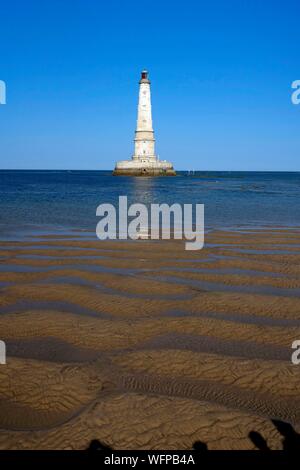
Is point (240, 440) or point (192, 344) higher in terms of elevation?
point (192, 344)

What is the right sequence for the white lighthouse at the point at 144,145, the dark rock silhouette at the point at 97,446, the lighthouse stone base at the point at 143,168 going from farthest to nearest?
the lighthouse stone base at the point at 143,168
the white lighthouse at the point at 144,145
the dark rock silhouette at the point at 97,446

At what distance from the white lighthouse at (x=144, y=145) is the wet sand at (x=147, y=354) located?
6544cm

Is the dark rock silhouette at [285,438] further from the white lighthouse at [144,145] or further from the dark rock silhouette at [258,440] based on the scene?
the white lighthouse at [144,145]

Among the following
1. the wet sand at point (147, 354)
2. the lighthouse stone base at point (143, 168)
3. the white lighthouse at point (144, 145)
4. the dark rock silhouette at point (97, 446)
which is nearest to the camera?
the dark rock silhouette at point (97, 446)

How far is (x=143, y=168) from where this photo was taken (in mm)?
79125

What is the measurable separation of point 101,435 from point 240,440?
1.23 metres

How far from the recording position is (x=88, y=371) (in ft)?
15.2

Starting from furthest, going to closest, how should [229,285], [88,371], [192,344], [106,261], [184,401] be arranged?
[106,261] → [229,285] → [192,344] → [88,371] → [184,401]

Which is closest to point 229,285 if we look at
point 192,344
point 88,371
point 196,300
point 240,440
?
point 196,300

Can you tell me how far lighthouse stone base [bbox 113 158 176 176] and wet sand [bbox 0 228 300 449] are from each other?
231 feet

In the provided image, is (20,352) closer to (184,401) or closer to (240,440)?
(184,401)

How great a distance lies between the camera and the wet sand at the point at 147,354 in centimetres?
363

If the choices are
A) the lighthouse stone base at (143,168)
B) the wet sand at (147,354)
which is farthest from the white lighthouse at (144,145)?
the wet sand at (147,354)

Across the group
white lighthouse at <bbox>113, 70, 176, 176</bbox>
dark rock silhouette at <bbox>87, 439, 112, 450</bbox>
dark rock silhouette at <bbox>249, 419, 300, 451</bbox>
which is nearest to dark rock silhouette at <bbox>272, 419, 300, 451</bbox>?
dark rock silhouette at <bbox>249, 419, 300, 451</bbox>
